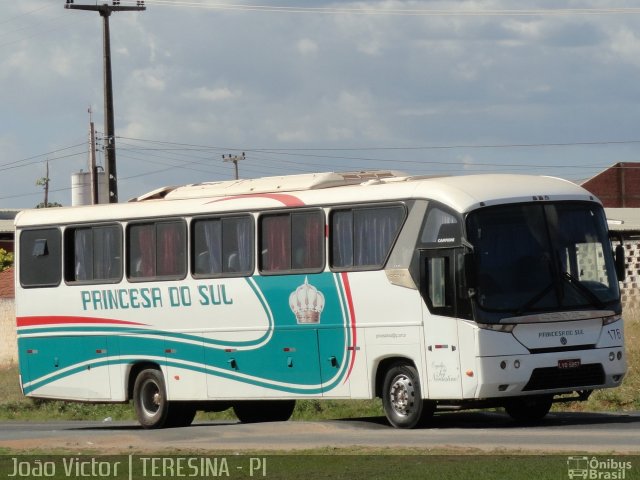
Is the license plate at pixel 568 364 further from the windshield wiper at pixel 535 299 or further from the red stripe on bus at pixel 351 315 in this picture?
the red stripe on bus at pixel 351 315

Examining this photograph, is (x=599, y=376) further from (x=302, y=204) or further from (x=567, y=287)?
(x=302, y=204)

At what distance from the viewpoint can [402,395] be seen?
66.4 ft

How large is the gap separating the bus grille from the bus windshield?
78cm

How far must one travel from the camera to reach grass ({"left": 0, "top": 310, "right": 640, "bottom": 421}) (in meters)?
25.6

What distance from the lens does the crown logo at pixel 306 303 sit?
21359 mm

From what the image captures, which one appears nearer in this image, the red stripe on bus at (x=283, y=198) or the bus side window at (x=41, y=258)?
the red stripe on bus at (x=283, y=198)

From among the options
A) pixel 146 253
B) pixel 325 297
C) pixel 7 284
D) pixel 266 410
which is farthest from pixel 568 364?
pixel 7 284

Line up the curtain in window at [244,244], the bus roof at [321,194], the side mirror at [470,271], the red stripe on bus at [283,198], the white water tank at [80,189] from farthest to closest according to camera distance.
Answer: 1. the white water tank at [80,189]
2. the curtain in window at [244,244]
3. the red stripe on bus at [283,198]
4. the bus roof at [321,194]
5. the side mirror at [470,271]

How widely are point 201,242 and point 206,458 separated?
6.91 meters

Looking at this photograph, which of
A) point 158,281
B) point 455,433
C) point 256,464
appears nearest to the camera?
point 256,464

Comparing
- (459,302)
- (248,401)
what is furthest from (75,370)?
(459,302)

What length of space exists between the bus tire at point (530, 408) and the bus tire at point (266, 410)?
4.71 metres

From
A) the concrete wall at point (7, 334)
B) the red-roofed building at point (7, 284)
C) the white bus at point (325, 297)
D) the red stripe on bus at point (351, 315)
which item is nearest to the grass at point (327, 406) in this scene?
the white bus at point (325, 297)

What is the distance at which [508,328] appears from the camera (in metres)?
19.2
